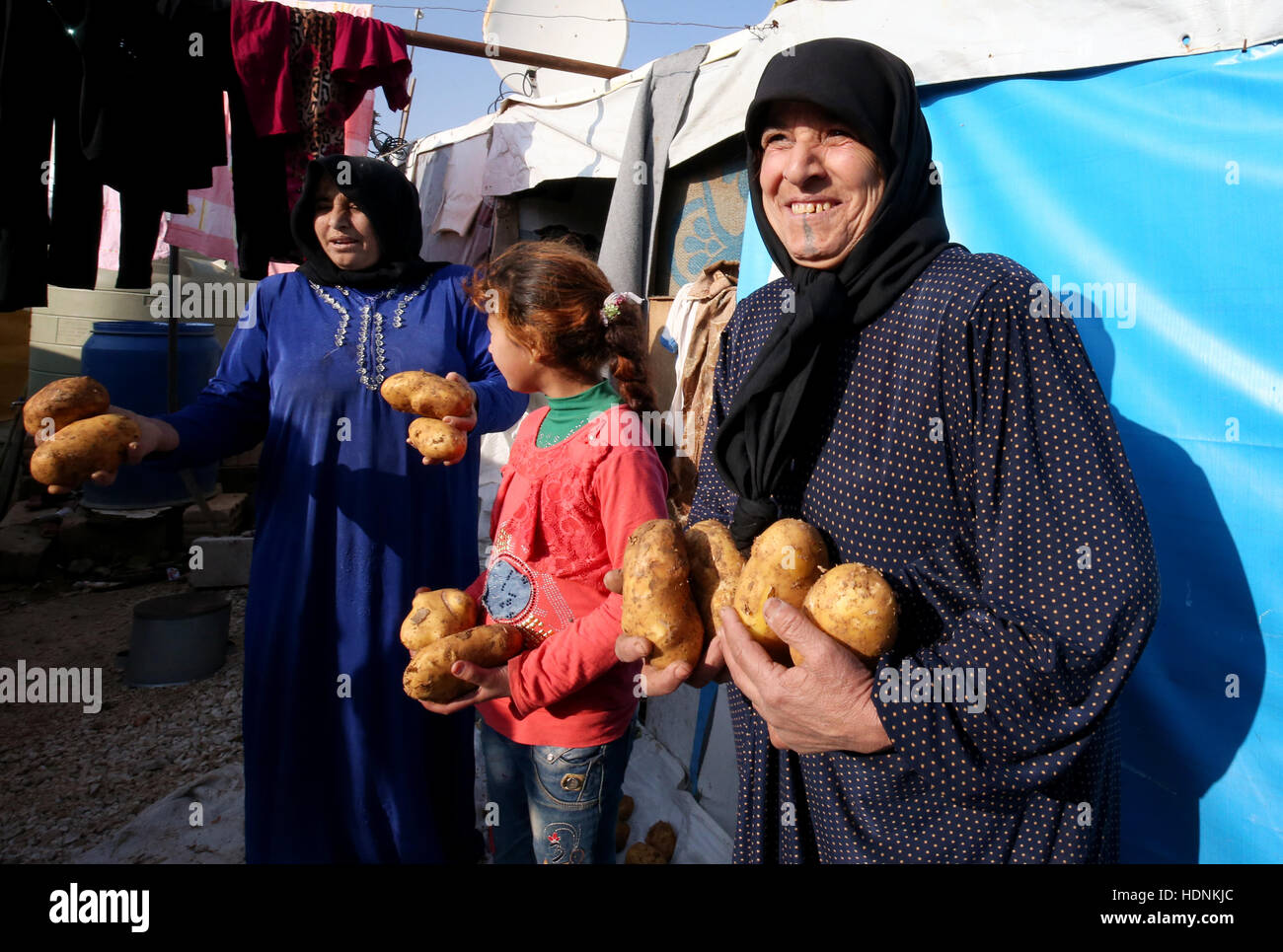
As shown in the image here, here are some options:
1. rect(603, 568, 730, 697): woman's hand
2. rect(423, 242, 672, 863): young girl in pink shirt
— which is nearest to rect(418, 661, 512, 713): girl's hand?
rect(423, 242, 672, 863): young girl in pink shirt

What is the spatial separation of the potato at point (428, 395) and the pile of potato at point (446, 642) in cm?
48

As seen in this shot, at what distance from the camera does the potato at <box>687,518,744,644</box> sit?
129 cm

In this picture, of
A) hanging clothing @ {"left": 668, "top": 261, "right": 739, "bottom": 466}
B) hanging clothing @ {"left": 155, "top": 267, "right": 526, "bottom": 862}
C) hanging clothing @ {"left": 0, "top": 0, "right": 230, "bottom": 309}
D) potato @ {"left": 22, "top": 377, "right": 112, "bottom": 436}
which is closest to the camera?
potato @ {"left": 22, "top": 377, "right": 112, "bottom": 436}

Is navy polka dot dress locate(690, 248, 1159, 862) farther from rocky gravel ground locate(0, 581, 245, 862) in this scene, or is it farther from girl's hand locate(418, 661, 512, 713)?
rocky gravel ground locate(0, 581, 245, 862)

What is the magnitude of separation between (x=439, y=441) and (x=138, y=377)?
5.20m

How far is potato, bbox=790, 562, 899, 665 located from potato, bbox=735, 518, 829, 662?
64mm

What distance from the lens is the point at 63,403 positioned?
6.17 ft

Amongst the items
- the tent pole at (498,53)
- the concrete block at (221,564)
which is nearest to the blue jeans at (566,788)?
the tent pole at (498,53)

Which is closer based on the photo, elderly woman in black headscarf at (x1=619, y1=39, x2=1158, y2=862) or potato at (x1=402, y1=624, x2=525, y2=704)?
elderly woman in black headscarf at (x1=619, y1=39, x2=1158, y2=862)

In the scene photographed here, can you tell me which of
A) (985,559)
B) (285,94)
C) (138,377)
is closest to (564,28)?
(285,94)

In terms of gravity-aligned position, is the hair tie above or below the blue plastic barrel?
above

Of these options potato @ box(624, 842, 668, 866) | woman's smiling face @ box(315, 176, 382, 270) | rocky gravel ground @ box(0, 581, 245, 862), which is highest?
woman's smiling face @ box(315, 176, 382, 270)

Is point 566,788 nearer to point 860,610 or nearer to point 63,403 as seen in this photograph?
point 860,610

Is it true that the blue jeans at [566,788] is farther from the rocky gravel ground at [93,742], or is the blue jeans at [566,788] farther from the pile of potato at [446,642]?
the rocky gravel ground at [93,742]
